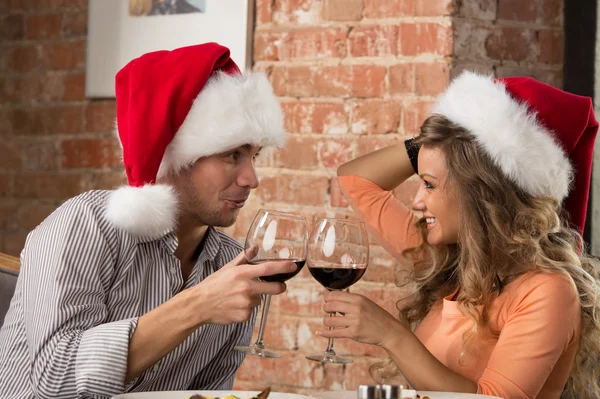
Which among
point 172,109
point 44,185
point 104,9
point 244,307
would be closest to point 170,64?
point 172,109

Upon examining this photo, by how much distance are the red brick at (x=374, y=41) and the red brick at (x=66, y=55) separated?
39.9 inches

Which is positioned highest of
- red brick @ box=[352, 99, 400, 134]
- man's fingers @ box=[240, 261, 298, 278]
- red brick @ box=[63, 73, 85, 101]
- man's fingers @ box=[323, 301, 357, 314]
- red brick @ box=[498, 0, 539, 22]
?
red brick @ box=[498, 0, 539, 22]

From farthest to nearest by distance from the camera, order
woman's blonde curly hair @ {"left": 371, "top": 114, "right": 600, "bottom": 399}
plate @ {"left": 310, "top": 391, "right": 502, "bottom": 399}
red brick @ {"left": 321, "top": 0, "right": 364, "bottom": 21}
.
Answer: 1. red brick @ {"left": 321, "top": 0, "right": 364, "bottom": 21}
2. woman's blonde curly hair @ {"left": 371, "top": 114, "right": 600, "bottom": 399}
3. plate @ {"left": 310, "top": 391, "right": 502, "bottom": 399}

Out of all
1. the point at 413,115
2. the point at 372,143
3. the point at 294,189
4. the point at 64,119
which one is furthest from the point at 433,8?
the point at 64,119

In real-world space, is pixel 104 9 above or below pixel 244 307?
above

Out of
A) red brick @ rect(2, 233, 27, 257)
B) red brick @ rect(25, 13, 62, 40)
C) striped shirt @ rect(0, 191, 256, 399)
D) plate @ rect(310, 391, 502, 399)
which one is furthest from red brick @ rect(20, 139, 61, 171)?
plate @ rect(310, 391, 502, 399)

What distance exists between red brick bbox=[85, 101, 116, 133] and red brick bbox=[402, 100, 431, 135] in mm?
1026

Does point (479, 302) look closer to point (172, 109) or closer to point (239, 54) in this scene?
point (172, 109)

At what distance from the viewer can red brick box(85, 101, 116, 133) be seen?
2.79 meters

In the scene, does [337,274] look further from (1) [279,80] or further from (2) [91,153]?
(2) [91,153]

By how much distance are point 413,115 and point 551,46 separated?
1.57 feet

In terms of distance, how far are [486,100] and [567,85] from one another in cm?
76

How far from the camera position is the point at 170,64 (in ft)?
5.75

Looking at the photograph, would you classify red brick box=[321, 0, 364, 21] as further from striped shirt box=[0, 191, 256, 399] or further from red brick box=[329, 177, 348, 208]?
striped shirt box=[0, 191, 256, 399]
